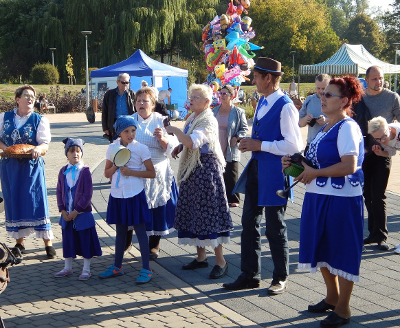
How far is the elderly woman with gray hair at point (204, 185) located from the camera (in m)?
5.52

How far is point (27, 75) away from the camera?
51.2 meters

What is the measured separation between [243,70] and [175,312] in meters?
11.5

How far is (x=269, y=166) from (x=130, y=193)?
148 centimetres

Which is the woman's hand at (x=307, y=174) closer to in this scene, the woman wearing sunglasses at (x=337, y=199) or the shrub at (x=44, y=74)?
the woman wearing sunglasses at (x=337, y=199)

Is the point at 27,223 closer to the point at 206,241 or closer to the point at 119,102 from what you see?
the point at 206,241

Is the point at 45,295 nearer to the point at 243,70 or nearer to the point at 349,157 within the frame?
the point at 349,157

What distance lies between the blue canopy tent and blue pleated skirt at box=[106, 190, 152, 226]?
1854 centimetres

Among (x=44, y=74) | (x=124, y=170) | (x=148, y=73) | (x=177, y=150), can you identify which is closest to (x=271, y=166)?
(x=177, y=150)

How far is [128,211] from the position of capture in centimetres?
552

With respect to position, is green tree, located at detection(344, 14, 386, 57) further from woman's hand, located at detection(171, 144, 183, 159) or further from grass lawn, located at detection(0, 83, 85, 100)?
woman's hand, located at detection(171, 144, 183, 159)

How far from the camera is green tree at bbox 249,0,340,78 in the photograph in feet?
210

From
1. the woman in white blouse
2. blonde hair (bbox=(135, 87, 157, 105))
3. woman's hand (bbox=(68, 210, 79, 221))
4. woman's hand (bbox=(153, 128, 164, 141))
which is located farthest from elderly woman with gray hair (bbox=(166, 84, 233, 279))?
woman's hand (bbox=(68, 210, 79, 221))

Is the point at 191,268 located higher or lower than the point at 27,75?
lower

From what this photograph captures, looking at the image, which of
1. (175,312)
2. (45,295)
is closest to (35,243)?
(45,295)
